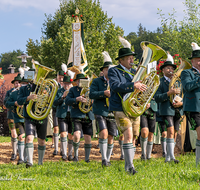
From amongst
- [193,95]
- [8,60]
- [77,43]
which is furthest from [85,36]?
[8,60]

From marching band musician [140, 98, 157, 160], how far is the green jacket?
1.07m

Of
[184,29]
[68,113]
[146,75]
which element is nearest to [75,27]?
[184,29]

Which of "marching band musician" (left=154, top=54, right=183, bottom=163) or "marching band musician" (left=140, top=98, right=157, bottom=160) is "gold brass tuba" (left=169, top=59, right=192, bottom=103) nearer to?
"marching band musician" (left=154, top=54, right=183, bottom=163)

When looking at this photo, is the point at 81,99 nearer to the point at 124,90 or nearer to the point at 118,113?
the point at 118,113

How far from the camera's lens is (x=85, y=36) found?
24.9 metres

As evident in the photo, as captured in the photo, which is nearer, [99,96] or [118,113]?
[118,113]

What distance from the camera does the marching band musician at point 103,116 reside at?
6.50 metres

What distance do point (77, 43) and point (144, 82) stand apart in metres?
9.94

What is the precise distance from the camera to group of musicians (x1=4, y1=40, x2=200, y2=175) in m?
5.16

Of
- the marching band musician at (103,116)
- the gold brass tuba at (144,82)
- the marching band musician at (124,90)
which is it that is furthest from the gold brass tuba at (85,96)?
the gold brass tuba at (144,82)

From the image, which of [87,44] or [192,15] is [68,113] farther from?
[87,44]

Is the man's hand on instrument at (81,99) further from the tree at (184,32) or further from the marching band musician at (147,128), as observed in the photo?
the tree at (184,32)

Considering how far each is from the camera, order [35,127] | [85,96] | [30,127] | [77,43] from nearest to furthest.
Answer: [30,127], [35,127], [85,96], [77,43]

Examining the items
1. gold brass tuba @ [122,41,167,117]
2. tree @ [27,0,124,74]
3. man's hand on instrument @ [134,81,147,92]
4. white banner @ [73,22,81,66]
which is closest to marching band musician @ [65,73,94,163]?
gold brass tuba @ [122,41,167,117]
